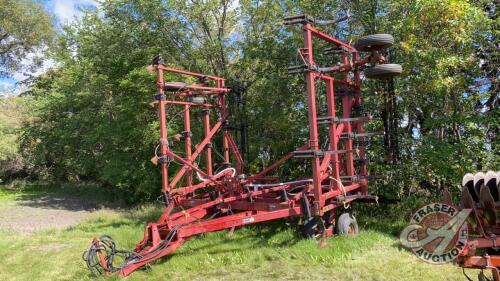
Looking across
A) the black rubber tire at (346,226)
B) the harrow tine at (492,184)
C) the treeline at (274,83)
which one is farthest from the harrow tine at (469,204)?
the treeline at (274,83)

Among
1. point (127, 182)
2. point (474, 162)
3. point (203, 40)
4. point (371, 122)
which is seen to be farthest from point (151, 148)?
point (474, 162)

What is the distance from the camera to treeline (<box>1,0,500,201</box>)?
8.38 metres

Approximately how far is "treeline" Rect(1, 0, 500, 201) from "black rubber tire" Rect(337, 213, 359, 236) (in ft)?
6.64

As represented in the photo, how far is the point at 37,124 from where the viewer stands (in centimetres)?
2209

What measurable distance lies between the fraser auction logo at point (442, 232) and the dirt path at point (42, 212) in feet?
31.8

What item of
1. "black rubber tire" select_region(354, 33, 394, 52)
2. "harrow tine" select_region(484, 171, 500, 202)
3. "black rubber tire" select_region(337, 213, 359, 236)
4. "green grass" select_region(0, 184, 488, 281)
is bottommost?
"green grass" select_region(0, 184, 488, 281)

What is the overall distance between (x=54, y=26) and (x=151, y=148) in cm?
2425

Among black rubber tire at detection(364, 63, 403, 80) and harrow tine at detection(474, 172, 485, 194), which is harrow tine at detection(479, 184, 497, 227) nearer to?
harrow tine at detection(474, 172, 485, 194)

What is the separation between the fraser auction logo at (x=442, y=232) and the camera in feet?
14.3

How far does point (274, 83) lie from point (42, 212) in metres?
9.48

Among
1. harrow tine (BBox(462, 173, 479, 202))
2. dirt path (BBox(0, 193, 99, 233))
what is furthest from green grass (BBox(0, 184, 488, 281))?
dirt path (BBox(0, 193, 99, 233))

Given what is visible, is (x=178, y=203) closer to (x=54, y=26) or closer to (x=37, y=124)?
(x=37, y=124)

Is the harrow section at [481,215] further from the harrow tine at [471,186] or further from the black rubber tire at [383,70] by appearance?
the black rubber tire at [383,70]

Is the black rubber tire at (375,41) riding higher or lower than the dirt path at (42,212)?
higher
